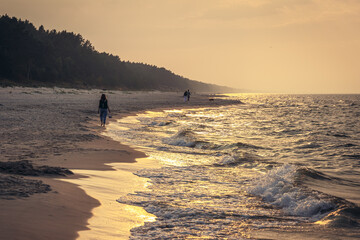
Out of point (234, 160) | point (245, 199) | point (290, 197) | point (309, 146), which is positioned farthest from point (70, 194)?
point (309, 146)

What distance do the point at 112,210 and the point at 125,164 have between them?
4.81 meters

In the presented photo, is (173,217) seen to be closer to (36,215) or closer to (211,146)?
(36,215)

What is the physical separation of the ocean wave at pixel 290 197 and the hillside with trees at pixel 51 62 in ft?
184

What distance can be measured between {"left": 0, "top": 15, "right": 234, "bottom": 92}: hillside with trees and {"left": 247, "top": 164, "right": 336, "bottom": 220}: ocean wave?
56.2m

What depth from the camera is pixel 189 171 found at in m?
10.5

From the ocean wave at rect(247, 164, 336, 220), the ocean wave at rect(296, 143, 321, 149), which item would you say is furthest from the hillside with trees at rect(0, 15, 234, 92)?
the ocean wave at rect(247, 164, 336, 220)

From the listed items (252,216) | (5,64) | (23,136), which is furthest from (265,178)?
(5,64)

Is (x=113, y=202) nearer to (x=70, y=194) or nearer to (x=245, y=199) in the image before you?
(x=70, y=194)

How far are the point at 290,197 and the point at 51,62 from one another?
8638cm

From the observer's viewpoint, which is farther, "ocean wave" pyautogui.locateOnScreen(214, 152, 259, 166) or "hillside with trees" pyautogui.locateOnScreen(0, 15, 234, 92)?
"hillside with trees" pyautogui.locateOnScreen(0, 15, 234, 92)

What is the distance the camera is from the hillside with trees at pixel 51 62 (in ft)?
238

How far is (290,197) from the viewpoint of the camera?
25.3 ft

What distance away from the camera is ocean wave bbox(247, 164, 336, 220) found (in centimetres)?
697

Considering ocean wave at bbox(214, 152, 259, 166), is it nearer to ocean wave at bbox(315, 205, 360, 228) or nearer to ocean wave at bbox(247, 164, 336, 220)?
ocean wave at bbox(247, 164, 336, 220)
